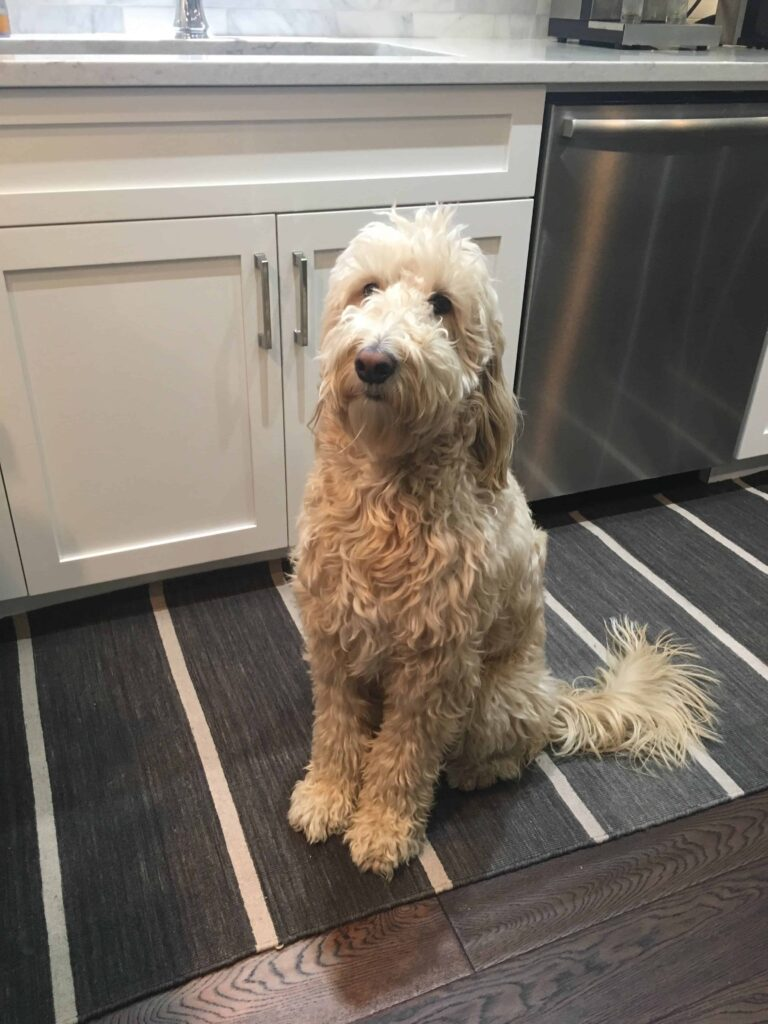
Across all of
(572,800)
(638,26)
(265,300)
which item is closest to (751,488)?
(638,26)

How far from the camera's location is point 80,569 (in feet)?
5.76

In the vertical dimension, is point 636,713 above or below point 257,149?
below

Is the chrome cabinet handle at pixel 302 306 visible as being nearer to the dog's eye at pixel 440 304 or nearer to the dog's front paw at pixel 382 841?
the dog's eye at pixel 440 304

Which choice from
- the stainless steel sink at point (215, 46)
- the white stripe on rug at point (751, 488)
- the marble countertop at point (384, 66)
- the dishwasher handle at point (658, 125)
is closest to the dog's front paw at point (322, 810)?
the marble countertop at point (384, 66)

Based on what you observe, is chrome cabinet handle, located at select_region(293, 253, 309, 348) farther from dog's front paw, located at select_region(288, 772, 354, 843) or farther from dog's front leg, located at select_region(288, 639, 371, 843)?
dog's front paw, located at select_region(288, 772, 354, 843)

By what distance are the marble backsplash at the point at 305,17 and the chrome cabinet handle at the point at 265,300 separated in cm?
77

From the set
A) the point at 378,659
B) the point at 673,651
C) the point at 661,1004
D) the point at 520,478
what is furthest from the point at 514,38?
the point at 661,1004

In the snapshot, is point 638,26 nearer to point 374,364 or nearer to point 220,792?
point 374,364

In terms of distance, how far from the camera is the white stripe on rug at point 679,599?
1.81 meters

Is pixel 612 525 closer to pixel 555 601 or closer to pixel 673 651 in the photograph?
pixel 555 601

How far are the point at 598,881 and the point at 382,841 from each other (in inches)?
14.0

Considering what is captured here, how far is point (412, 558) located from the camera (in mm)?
1136

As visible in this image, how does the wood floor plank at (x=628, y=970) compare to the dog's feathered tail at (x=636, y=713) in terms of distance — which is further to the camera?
the dog's feathered tail at (x=636, y=713)

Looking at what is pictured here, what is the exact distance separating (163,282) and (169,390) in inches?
8.4
